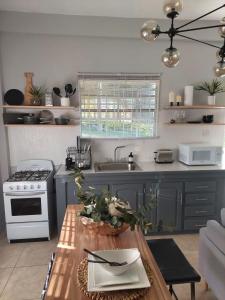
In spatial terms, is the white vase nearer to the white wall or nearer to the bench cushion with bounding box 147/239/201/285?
the white wall

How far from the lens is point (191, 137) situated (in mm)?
3695

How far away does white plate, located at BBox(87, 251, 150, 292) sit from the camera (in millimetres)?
1114

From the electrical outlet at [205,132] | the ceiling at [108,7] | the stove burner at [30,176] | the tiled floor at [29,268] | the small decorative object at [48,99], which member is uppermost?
the ceiling at [108,7]

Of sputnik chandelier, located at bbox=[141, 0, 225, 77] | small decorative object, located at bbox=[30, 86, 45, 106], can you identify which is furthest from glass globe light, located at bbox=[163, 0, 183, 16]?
small decorative object, located at bbox=[30, 86, 45, 106]

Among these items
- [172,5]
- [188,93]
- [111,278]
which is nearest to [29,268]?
[111,278]

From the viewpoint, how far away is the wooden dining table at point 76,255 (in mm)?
1113

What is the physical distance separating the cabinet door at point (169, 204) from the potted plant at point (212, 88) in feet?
4.62

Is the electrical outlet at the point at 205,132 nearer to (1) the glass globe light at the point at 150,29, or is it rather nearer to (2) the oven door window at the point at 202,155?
(2) the oven door window at the point at 202,155

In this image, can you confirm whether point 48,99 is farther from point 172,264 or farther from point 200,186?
point 172,264

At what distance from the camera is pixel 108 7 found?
113 inches

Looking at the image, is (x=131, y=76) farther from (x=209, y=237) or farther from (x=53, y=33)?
(x=209, y=237)

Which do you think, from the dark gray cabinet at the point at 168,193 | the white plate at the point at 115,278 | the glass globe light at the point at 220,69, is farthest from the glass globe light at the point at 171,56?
the dark gray cabinet at the point at 168,193

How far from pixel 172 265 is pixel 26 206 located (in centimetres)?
199

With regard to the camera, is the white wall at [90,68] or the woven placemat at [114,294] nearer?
the woven placemat at [114,294]
